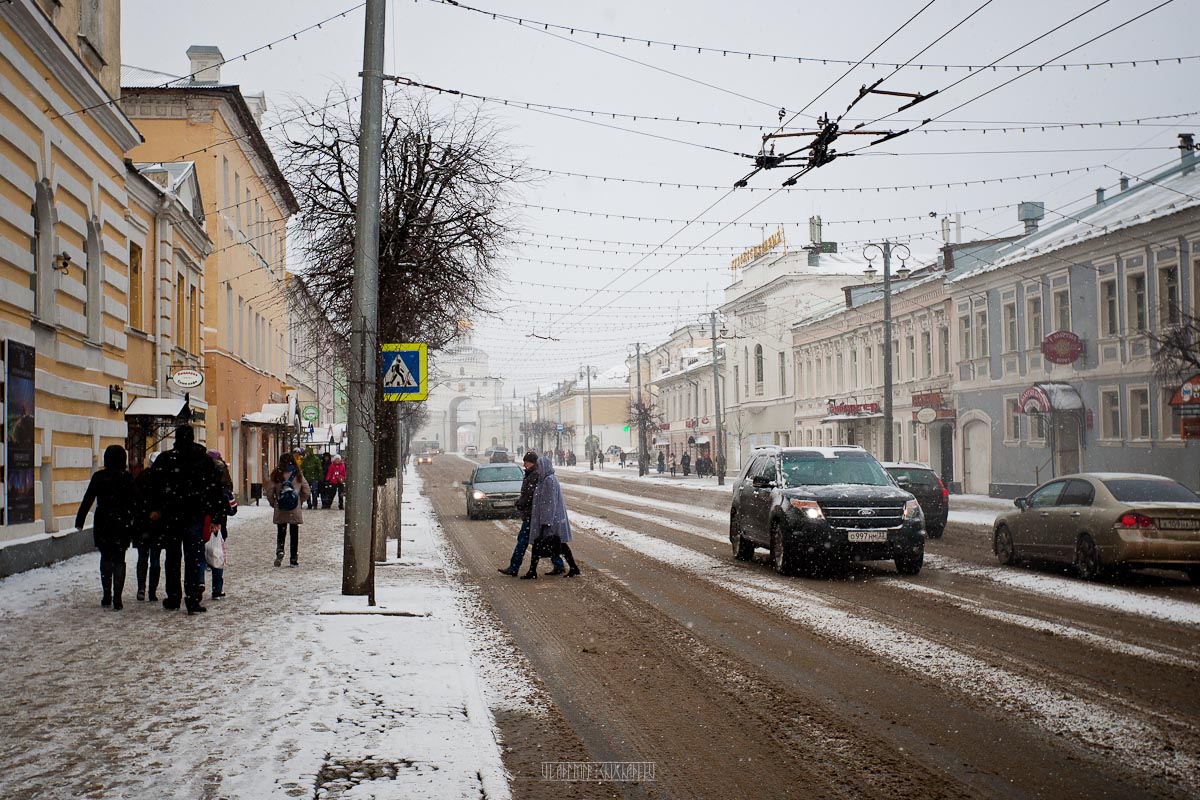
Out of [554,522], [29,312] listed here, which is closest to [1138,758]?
[554,522]

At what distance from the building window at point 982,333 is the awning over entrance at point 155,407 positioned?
28899mm

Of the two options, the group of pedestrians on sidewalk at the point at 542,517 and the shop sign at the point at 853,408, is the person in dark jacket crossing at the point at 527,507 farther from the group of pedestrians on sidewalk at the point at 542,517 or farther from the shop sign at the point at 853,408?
the shop sign at the point at 853,408

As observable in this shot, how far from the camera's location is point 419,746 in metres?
6.13

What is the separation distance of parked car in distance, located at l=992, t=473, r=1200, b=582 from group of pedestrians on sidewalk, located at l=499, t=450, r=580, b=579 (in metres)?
6.53

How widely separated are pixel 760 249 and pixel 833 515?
2183 inches

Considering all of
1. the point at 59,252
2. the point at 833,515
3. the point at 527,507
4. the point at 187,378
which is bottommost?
the point at 833,515

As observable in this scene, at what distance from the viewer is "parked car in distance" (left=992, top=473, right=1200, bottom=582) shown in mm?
13961

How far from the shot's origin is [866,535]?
49.2 feet

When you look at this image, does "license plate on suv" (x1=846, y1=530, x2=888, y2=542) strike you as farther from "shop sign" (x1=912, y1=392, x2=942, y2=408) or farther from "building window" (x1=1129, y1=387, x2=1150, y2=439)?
"shop sign" (x1=912, y1=392, x2=942, y2=408)

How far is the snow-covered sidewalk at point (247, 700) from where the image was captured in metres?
5.46

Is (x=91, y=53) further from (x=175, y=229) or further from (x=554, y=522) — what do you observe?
(x=554, y=522)

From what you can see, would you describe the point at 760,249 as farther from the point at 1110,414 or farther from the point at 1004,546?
the point at 1004,546

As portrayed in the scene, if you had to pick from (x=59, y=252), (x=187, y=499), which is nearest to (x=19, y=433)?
(x=59, y=252)

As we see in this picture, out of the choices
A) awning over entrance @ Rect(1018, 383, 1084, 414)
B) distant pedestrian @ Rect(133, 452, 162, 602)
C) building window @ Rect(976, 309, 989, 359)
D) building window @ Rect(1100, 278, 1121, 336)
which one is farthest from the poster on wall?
building window @ Rect(976, 309, 989, 359)
